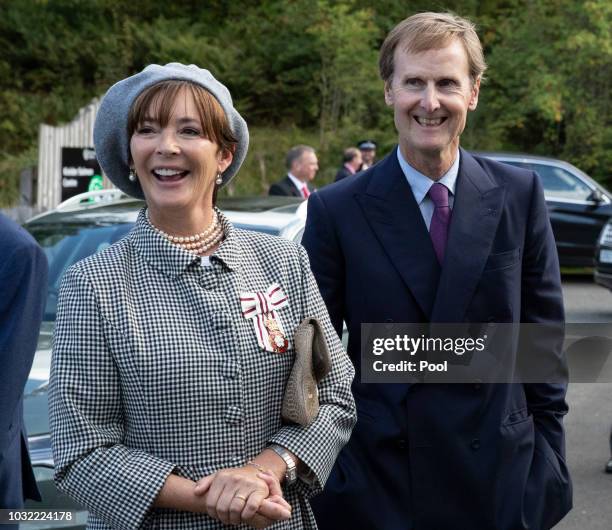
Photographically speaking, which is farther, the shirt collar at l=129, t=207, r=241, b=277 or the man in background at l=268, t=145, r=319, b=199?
the man in background at l=268, t=145, r=319, b=199

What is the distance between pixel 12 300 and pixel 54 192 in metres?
11.1

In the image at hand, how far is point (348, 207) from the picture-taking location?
126 inches

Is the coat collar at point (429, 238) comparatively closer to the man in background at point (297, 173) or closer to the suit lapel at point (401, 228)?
the suit lapel at point (401, 228)

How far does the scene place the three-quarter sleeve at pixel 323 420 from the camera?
8.20ft

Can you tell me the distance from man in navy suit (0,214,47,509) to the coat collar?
3.00 feet

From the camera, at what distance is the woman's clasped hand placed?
2266mm

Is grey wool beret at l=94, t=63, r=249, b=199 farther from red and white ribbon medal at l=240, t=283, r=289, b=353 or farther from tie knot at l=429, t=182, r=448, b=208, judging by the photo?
tie knot at l=429, t=182, r=448, b=208

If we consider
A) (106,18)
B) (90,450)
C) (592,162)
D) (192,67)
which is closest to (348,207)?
(192,67)

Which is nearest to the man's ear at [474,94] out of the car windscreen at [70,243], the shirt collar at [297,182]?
the car windscreen at [70,243]

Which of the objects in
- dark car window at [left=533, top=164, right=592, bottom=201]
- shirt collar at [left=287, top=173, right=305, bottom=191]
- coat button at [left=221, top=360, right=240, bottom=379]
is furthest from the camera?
dark car window at [left=533, top=164, right=592, bottom=201]

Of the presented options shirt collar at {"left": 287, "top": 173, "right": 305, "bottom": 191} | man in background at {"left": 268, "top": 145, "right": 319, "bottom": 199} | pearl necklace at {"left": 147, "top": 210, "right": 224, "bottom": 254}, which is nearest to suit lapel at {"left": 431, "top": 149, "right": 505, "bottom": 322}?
pearl necklace at {"left": 147, "top": 210, "right": 224, "bottom": 254}

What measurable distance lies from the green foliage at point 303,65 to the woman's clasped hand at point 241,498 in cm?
2107

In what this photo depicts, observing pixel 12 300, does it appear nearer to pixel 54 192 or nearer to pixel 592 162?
pixel 54 192

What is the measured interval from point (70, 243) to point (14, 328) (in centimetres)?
331
